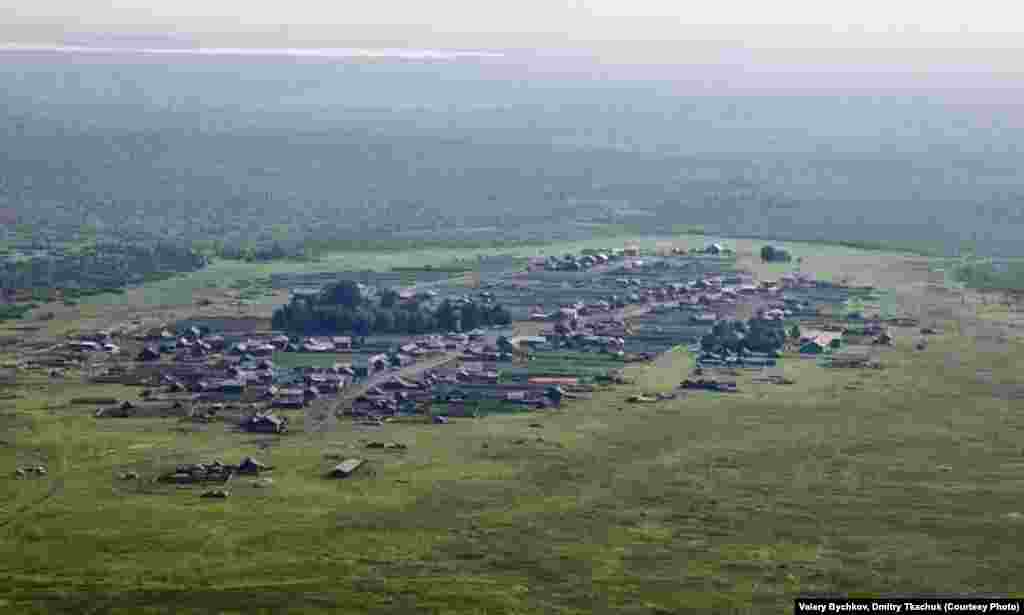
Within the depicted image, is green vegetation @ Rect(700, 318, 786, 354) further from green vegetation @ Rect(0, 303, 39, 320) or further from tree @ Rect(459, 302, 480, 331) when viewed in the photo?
green vegetation @ Rect(0, 303, 39, 320)

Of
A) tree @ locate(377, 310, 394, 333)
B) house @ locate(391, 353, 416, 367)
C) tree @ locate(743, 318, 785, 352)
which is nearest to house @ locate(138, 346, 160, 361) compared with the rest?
house @ locate(391, 353, 416, 367)

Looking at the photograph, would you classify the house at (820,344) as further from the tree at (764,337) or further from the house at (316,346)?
the house at (316,346)

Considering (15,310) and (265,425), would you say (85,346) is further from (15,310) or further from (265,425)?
(265,425)

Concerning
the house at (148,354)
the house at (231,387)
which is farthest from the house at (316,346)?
the house at (231,387)

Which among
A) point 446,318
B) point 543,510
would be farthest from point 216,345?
point 543,510

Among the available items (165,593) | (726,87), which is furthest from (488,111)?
(165,593)

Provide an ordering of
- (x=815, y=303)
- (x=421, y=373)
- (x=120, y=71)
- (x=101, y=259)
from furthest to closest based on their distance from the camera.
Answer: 1. (x=120, y=71)
2. (x=101, y=259)
3. (x=815, y=303)
4. (x=421, y=373)

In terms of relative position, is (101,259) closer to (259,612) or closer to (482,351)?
(482,351)
